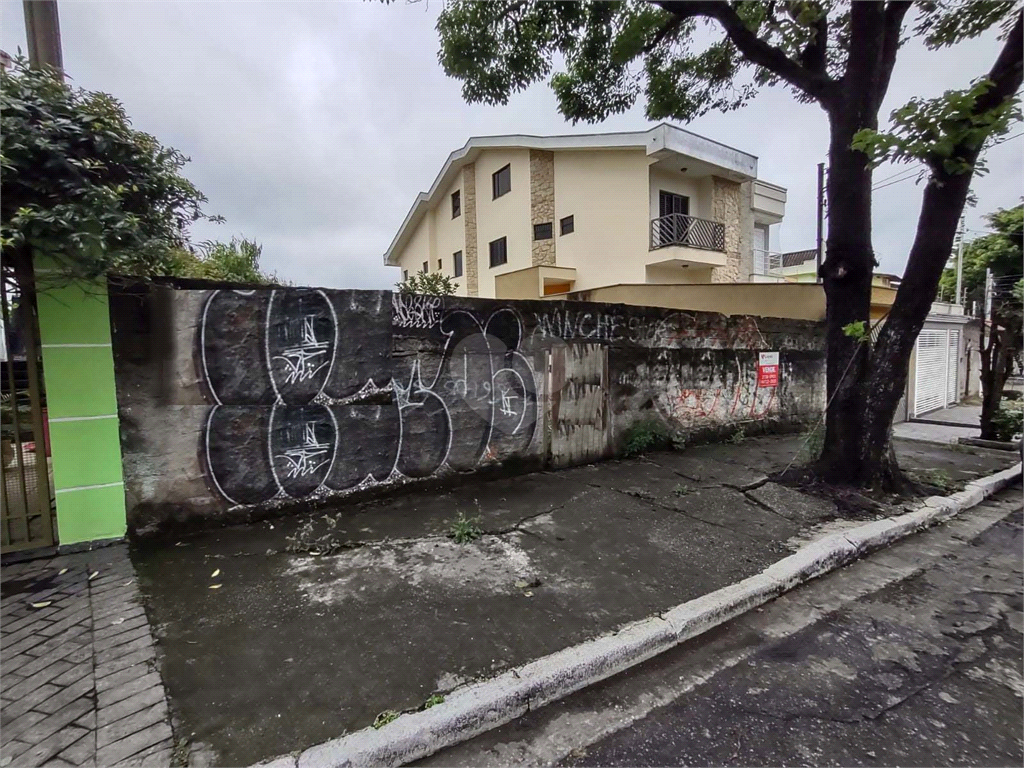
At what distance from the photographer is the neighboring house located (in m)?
15.4

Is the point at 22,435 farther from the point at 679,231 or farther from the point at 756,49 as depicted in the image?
the point at 679,231

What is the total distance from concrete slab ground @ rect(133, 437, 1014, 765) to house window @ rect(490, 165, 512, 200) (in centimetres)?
1567

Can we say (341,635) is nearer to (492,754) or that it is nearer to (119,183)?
(492,754)

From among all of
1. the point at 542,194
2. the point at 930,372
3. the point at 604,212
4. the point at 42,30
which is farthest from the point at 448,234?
the point at 42,30

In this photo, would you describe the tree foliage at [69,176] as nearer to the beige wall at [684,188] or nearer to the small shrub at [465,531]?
the small shrub at [465,531]

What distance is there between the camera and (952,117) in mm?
3604

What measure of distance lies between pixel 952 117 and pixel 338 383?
18.0 feet

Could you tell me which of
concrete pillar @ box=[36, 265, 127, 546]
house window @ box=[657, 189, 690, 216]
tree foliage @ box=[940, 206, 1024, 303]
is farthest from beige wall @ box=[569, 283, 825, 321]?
tree foliage @ box=[940, 206, 1024, 303]

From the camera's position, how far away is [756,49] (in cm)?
500

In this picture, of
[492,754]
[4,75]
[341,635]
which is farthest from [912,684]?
[4,75]

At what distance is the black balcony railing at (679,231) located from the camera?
15570 millimetres

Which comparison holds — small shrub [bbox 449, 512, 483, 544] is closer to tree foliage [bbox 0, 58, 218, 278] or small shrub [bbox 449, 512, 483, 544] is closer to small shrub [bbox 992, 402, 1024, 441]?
tree foliage [bbox 0, 58, 218, 278]

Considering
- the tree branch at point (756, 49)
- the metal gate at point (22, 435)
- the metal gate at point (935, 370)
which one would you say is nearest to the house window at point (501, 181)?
the tree branch at point (756, 49)

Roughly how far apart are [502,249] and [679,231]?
268 inches
